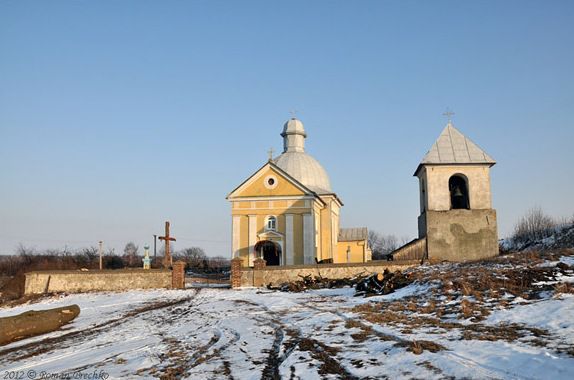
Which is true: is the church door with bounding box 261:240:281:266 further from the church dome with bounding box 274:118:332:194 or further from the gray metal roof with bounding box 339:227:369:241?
the gray metal roof with bounding box 339:227:369:241

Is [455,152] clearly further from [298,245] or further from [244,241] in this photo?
[244,241]

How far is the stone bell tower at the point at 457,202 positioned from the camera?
74.5 ft

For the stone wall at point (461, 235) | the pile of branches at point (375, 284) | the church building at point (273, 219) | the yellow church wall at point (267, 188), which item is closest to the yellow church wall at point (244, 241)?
the church building at point (273, 219)

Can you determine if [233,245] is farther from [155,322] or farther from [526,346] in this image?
[526,346]

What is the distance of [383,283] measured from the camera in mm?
15703

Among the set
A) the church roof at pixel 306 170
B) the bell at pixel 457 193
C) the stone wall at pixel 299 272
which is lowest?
the stone wall at pixel 299 272

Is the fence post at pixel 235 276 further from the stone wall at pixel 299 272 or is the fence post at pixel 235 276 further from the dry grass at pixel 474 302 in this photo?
the dry grass at pixel 474 302

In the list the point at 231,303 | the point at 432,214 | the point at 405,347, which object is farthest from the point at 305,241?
the point at 405,347

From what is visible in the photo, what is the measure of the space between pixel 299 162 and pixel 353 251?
9152 millimetres

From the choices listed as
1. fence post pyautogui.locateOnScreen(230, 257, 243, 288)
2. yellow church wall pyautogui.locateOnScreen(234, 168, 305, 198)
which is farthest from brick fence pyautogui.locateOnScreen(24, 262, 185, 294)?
yellow church wall pyautogui.locateOnScreen(234, 168, 305, 198)

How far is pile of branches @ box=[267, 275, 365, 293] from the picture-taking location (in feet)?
63.7

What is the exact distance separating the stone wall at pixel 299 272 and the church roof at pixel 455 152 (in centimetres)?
564

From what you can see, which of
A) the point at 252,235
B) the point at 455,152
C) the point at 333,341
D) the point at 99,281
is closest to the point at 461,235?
the point at 455,152

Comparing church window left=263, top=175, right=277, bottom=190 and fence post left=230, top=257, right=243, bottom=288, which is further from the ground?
church window left=263, top=175, right=277, bottom=190
